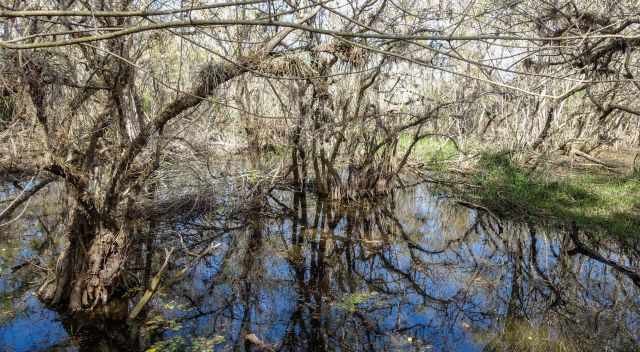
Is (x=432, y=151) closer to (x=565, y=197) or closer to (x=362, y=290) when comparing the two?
(x=565, y=197)

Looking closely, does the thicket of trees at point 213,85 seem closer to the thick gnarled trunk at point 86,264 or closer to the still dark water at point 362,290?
the thick gnarled trunk at point 86,264

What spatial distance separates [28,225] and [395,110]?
20.3ft

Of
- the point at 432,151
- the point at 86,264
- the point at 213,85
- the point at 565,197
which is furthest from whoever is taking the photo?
the point at 432,151

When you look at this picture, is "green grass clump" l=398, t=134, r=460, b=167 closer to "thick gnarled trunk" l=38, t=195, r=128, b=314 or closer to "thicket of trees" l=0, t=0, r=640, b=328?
"thicket of trees" l=0, t=0, r=640, b=328

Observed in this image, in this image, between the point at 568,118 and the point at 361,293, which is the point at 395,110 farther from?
the point at 568,118

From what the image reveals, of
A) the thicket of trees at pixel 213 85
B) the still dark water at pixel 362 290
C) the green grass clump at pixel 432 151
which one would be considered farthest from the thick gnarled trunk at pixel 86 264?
the green grass clump at pixel 432 151

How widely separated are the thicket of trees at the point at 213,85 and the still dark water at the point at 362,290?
58cm

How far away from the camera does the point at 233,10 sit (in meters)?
5.91

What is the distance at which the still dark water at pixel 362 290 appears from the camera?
4.40m

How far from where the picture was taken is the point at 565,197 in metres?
9.41

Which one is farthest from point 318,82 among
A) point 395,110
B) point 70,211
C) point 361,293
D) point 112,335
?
point 112,335

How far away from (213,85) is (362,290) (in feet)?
9.07

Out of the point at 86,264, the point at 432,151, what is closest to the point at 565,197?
the point at 432,151

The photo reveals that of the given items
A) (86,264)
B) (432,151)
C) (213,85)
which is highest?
(213,85)
